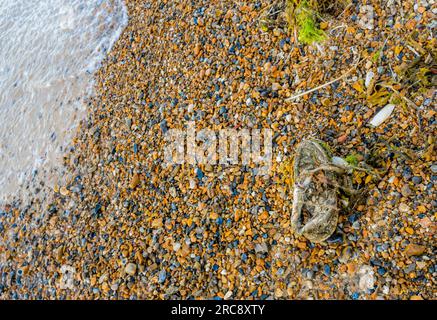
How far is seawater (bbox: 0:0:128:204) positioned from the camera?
477 centimetres

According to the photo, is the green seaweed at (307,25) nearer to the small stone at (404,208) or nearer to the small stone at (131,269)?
the small stone at (404,208)

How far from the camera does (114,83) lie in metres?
4.52

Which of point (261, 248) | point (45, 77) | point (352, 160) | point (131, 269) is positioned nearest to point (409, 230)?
point (352, 160)

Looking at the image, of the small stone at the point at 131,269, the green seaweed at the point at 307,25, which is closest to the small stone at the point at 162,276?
the small stone at the point at 131,269

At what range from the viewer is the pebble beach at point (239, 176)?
2.58 meters

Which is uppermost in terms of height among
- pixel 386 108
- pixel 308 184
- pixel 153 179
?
pixel 386 108

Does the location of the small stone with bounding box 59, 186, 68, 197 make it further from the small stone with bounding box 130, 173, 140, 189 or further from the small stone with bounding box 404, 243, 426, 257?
the small stone with bounding box 404, 243, 426, 257

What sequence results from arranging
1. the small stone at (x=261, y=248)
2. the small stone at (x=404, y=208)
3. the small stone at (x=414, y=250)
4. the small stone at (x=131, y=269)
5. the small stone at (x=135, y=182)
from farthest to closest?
the small stone at (x=135, y=182), the small stone at (x=131, y=269), the small stone at (x=261, y=248), the small stone at (x=404, y=208), the small stone at (x=414, y=250)

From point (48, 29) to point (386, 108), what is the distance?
5.25m

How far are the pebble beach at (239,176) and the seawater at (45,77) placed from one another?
0.40 metres

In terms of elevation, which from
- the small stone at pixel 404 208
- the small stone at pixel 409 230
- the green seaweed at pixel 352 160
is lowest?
the small stone at pixel 409 230

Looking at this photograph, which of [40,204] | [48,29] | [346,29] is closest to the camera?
[346,29]

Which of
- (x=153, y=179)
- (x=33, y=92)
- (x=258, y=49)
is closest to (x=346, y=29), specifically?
(x=258, y=49)

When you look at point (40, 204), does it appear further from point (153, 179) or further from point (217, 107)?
point (217, 107)
